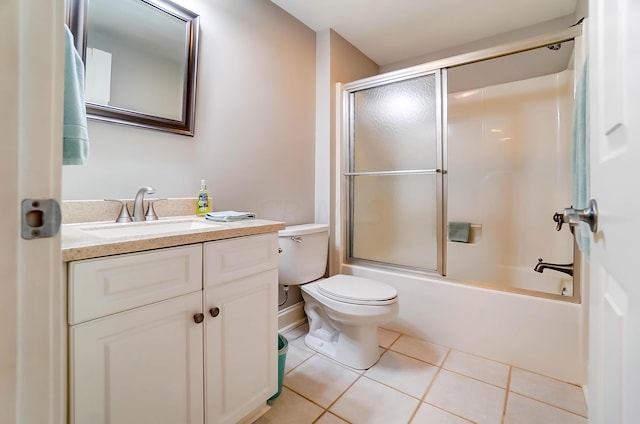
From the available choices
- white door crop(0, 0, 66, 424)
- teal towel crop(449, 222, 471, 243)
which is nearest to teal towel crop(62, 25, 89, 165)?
white door crop(0, 0, 66, 424)

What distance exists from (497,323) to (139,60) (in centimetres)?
233

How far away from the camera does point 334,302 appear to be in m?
1.62

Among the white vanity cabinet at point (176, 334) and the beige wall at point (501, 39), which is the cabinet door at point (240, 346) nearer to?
the white vanity cabinet at point (176, 334)

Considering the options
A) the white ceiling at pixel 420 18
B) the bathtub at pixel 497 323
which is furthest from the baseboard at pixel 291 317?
the white ceiling at pixel 420 18

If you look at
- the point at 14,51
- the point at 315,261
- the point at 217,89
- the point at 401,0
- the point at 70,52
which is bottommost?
the point at 315,261

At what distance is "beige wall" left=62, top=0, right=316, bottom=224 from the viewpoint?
1287 millimetres

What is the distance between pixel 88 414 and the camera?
0.75 meters

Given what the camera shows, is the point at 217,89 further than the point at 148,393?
Yes

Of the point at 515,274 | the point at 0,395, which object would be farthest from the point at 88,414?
the point at 515,274

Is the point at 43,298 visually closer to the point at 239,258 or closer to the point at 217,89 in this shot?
the point at 239,258

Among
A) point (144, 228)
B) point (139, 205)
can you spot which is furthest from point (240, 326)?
point (139, 205)

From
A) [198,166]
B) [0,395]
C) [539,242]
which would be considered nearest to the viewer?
[0,395]

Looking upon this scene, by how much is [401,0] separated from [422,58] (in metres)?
0.86

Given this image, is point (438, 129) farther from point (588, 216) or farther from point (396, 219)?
point (588, 216)
